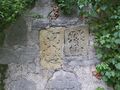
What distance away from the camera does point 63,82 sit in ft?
8.65

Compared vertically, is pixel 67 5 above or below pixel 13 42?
above

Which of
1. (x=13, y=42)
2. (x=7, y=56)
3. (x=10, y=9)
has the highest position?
(x=10, y=9)

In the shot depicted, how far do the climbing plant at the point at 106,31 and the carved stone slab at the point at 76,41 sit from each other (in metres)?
0.09

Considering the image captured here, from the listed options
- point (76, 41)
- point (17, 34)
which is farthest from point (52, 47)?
point (17, 34)

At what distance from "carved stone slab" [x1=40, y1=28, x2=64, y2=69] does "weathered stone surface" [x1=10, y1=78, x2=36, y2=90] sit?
194mm

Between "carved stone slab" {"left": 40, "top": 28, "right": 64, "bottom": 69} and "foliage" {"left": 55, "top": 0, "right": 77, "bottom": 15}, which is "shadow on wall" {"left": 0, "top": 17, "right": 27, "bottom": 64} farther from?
"foliage" {"left": 55, "top": 0, "right": 77, "bottom": 15}

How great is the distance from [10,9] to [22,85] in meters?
0.65

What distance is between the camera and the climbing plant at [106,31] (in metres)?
2.51

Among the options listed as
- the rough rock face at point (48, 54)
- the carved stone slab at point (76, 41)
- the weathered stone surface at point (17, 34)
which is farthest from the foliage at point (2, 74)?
the carved stone slab at point (76, 41)

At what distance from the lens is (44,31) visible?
8.87 ft

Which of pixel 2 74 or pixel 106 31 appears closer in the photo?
pixel 106 31

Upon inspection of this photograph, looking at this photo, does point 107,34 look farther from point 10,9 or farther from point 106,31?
point 10,9

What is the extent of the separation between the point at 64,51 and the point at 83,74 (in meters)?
0.25

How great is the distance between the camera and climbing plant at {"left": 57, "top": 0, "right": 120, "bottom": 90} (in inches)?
A: 98.7
